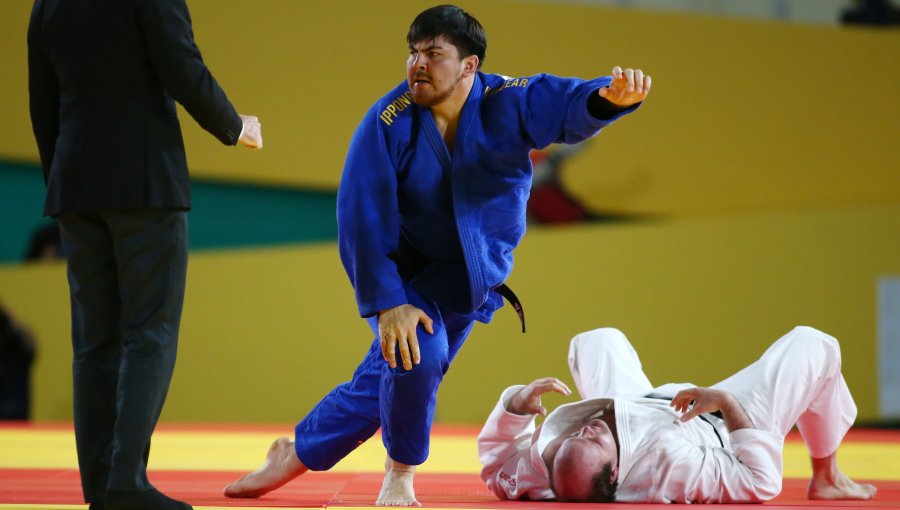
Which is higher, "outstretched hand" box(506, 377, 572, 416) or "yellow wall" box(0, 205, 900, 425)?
"outstretched hand" box(506, 377, 572, 416)

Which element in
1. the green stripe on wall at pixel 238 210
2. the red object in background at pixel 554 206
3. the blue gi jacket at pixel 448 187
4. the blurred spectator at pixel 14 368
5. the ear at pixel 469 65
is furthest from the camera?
the red object in background at pixel 554 206

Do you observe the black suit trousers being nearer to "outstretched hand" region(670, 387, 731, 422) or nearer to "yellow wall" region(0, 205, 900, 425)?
"outstretched hand" region(670, 387, 731, 422)

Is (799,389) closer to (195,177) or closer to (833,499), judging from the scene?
(833,499)

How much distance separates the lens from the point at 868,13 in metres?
7.58

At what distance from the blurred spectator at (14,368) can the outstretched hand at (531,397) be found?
16.8ft

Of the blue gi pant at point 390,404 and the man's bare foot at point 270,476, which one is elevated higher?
the blue gi pant at point 390,404

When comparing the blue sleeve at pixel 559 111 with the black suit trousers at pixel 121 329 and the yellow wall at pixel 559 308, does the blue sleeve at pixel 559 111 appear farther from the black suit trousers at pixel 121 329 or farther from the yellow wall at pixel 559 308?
the yellow wall at pixel 559 308

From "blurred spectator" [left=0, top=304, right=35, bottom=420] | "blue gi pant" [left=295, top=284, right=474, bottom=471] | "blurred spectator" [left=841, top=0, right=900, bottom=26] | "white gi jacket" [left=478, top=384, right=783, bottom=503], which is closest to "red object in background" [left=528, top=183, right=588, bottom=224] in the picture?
"blurred spectator" [left=841, top=0, right=900, bottom=26]

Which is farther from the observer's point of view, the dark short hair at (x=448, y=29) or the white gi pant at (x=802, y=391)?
the white gi pant at (x=802, y=391)

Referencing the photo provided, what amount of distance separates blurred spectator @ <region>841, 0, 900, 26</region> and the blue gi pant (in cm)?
575

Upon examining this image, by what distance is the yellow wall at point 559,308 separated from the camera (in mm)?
7277

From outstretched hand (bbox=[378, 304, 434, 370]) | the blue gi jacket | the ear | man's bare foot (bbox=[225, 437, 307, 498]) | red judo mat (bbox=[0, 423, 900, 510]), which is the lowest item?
red judo mat (bbox=[0, 423, 900, 510])

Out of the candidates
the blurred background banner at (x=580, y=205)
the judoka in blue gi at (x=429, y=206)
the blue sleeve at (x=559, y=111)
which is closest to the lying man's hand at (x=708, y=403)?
the judoka in blue gi at (x=429, y=206)

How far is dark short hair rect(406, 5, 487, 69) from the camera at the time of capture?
2.69 m
